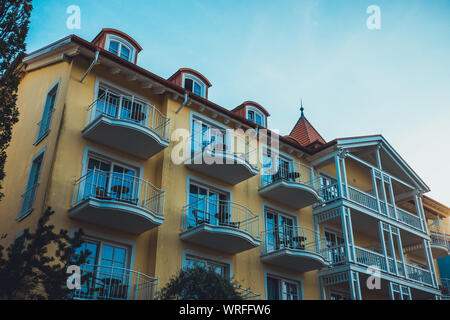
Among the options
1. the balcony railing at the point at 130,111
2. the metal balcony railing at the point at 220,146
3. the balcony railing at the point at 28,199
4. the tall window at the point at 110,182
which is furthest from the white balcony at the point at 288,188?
the balcony railing at the point at 28,199

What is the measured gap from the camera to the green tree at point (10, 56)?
1552 centimetres

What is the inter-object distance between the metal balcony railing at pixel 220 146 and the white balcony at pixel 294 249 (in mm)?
3095

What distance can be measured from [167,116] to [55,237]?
8423 millimetres

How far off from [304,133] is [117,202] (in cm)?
1486

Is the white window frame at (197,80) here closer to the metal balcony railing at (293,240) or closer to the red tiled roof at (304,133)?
the metal balcony railing at (293,240)

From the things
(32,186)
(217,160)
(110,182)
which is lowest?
(32,186)

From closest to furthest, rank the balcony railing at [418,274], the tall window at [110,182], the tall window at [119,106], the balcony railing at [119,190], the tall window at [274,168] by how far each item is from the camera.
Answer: the balcony railing at [119,190], the tall window at [110,182], the tall window at [119,106], the tall window at [274,168], the balcony railing at [418,274]

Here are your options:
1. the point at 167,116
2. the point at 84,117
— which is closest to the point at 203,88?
the point at 167,116

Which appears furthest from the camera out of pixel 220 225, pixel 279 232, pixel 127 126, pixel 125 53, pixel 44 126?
pixel 279 232

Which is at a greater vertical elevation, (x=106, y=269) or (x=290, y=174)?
(x=290, y=174)

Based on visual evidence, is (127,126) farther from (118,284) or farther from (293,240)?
(293,240)

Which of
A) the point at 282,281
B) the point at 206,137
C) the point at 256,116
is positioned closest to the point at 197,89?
the point at 206,137

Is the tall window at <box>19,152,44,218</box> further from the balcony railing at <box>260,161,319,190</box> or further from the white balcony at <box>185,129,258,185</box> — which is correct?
the balcony railing at <box>260,161,319,190</box>

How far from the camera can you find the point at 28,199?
15727 millimetres
